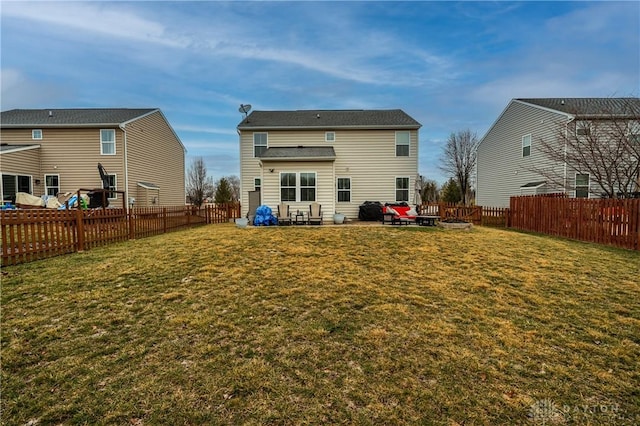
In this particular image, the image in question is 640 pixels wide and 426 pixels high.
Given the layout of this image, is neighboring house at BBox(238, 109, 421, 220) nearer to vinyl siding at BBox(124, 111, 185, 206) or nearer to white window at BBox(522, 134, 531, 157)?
vinyl siding at BBox(124, 111, 185, 206)

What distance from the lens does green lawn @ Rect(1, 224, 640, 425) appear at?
2.44m

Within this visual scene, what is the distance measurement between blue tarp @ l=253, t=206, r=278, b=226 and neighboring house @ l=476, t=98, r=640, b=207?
15282 mm

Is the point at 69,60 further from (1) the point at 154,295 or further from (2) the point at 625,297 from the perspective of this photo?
(2) the point at 625,297

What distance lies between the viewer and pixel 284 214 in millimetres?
14375

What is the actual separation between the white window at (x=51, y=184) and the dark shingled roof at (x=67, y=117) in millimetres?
3247

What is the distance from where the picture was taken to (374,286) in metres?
5.29

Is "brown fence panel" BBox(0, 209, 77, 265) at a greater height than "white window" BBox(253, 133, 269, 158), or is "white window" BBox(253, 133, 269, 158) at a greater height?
"white window" BBox(253, 133, 269, 158)

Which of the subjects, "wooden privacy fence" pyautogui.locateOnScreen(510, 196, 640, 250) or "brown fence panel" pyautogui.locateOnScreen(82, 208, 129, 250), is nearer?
"brown fence panel" pyautogui.locateOnScreen(82, 208, 129, 250)

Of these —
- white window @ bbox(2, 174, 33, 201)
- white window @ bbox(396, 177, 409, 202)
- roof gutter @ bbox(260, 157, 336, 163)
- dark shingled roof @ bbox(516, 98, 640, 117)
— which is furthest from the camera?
white window @ bbox(396, 177, 409, 202)

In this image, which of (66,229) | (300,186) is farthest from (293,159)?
(66,229)

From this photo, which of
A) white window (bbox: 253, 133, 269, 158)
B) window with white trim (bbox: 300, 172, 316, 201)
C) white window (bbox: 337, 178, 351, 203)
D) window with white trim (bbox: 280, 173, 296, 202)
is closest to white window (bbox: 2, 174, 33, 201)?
white window (bbox: 253, 133, 269, 158)

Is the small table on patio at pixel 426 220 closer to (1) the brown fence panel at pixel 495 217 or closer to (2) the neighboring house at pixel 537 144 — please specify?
(1) the brown fence panel at pixel 495 217

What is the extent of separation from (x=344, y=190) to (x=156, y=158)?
14549 millimetres

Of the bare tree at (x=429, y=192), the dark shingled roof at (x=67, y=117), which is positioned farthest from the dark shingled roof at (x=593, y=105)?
the dark shingled roof at (x=67, y=117)
